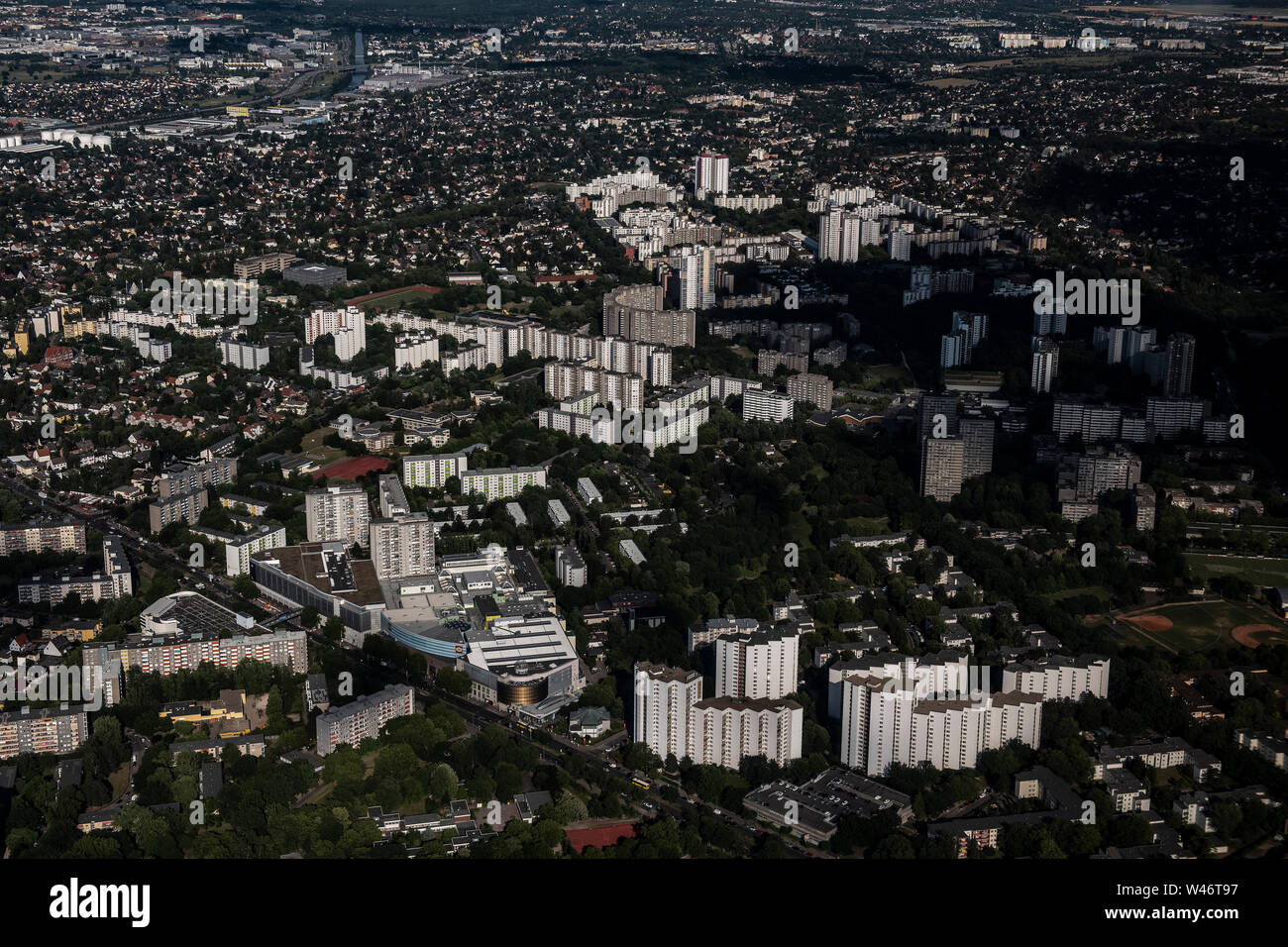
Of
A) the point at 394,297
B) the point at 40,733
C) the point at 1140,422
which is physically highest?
the point at 394,297

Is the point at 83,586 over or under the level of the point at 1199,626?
over

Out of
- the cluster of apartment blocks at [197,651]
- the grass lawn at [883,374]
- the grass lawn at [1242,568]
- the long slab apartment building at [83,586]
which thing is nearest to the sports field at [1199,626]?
the grass lawn at [1242,568]

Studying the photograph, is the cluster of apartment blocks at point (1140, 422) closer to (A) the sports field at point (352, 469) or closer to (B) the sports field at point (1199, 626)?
(B) the sports field at point (1199, 626)

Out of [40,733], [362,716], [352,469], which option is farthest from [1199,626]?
[40,733]

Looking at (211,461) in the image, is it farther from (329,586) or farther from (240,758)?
(240,758)

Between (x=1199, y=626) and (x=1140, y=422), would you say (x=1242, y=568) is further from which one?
(x=1140, y=422)

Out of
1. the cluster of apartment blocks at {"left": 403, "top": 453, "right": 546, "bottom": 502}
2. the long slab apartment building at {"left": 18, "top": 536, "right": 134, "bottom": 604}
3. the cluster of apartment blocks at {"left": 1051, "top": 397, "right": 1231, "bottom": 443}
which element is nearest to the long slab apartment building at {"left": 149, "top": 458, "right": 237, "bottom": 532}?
the long slab apartment building at {"left": 18, "top": 536, "right": 134, "bottom": 604}
